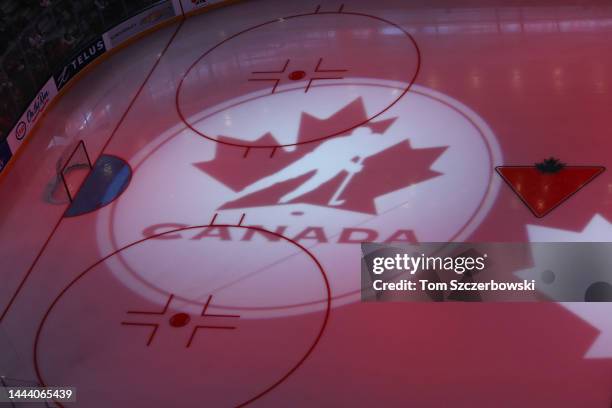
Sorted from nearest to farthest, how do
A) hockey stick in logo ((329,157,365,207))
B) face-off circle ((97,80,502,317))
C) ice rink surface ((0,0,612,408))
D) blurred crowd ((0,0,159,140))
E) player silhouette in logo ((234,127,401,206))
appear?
1. ice rink surface ((0,0,612,408))
2. face-off circle ((97,80,502,317))
3. hockey stick in logo ((329,157,365,207))
4. player silhouette in logo ((234,127,401,206))
5. blurred crowd ((0,0,159,140))

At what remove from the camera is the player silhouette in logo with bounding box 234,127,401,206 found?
9188 millimetres

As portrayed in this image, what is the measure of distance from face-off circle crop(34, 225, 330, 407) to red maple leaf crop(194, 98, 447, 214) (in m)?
0.71

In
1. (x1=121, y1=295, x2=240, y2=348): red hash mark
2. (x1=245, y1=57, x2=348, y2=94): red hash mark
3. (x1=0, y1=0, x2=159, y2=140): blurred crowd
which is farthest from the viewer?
(x1=245, y1=57, x2=348, y2=94): red hash mark

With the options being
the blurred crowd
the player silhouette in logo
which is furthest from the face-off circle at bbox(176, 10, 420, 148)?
the blurred crowd

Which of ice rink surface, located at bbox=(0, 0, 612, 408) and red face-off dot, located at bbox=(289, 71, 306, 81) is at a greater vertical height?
red face-off dot, located at bbox=(289, 71, 306, 81)

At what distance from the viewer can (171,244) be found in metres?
8.70

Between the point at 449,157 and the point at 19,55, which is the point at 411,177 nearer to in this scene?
the point at 449,157

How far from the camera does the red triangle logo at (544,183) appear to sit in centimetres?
838

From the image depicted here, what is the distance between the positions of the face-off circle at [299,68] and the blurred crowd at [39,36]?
1785mm

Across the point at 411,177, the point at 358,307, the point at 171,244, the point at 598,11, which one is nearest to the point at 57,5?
the point at 171,244

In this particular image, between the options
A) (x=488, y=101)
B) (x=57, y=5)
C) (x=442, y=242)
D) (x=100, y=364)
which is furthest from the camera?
(x=57, y=5)

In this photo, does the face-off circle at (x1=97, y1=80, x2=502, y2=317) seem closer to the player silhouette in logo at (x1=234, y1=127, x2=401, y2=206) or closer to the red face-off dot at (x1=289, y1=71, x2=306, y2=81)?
the player silhouette in logo at (x1=234, y1=127, x2=401, y2=206)

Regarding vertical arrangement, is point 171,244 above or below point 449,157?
below

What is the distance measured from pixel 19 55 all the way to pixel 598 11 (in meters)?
8.16
